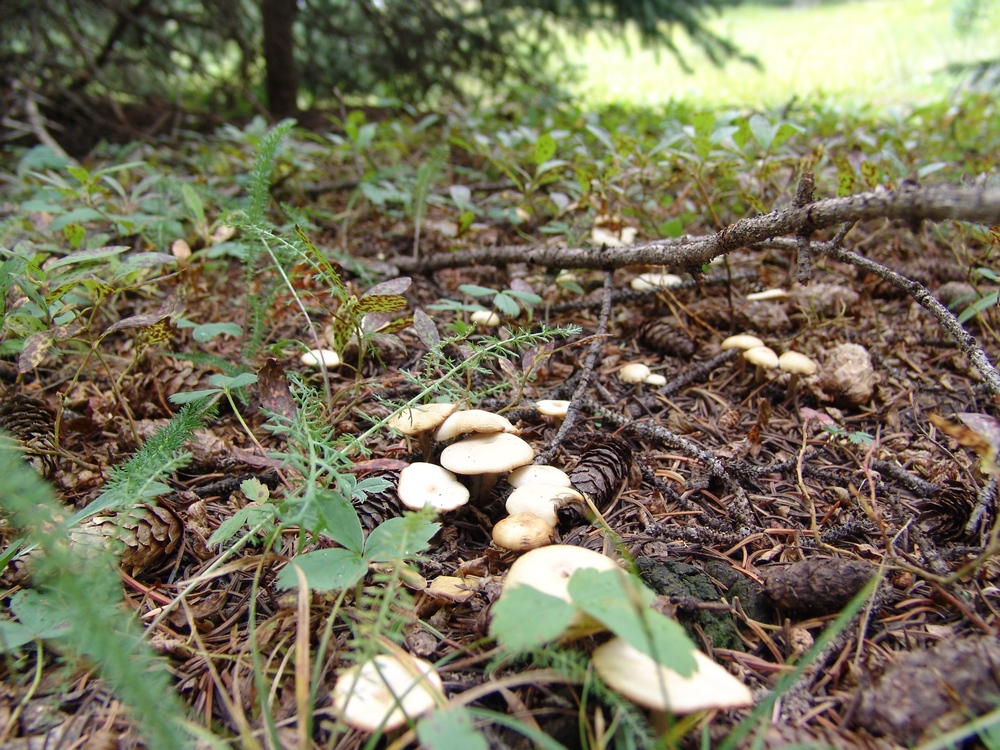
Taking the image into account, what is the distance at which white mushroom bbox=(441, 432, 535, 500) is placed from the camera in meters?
1.75

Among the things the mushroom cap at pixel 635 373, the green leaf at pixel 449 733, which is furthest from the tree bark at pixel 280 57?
the green leaf at pixel 449 733

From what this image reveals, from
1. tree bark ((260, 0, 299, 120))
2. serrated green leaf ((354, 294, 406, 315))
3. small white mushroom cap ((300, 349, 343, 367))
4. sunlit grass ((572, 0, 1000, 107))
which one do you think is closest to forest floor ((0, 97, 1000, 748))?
serrated green leaf ((354, 294, 406, 315))

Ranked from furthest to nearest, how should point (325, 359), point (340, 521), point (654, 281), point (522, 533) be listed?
point (654, 281) < point (325, 359) < point (522, 533) < point (340, 521)

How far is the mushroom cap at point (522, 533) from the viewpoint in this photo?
1566 mm

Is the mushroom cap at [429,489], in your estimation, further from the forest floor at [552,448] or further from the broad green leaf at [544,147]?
the broad green leaf at [544,147]

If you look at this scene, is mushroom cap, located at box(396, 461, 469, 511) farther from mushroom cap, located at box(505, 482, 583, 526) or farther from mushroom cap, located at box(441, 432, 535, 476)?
mushroom cap, located at box(505, 482, 583, 526)

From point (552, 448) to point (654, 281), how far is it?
1.42m

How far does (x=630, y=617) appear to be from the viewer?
44.5 inches

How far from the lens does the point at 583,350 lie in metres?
2.81

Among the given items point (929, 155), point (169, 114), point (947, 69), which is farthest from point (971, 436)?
point (169, 114)

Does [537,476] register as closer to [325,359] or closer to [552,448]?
[552,448]

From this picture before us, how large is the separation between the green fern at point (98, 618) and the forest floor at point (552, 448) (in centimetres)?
10

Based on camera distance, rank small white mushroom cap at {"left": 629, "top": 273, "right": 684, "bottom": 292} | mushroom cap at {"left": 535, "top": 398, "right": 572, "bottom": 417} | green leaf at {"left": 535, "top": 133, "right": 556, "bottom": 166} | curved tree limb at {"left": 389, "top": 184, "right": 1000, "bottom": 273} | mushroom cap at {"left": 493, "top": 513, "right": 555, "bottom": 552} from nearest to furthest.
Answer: curved tree limb at {"left": 389, "top": 184, "right": 1000, "bottom": 273} → mushroom cap at {"left": 493, "top": 513, "right": 555, "bottom": 552} → mushroom cap at {"left": 535, "top": 398, "right": 572, "bottom": 417} → small white mushroom cap at {"left": 629, "top": 273, "right": 684, "bottom": 292} → green leaf at {"left": 535, "top": 133, "right": 556, "bottom": 166}

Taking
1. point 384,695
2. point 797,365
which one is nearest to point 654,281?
point 797,365
